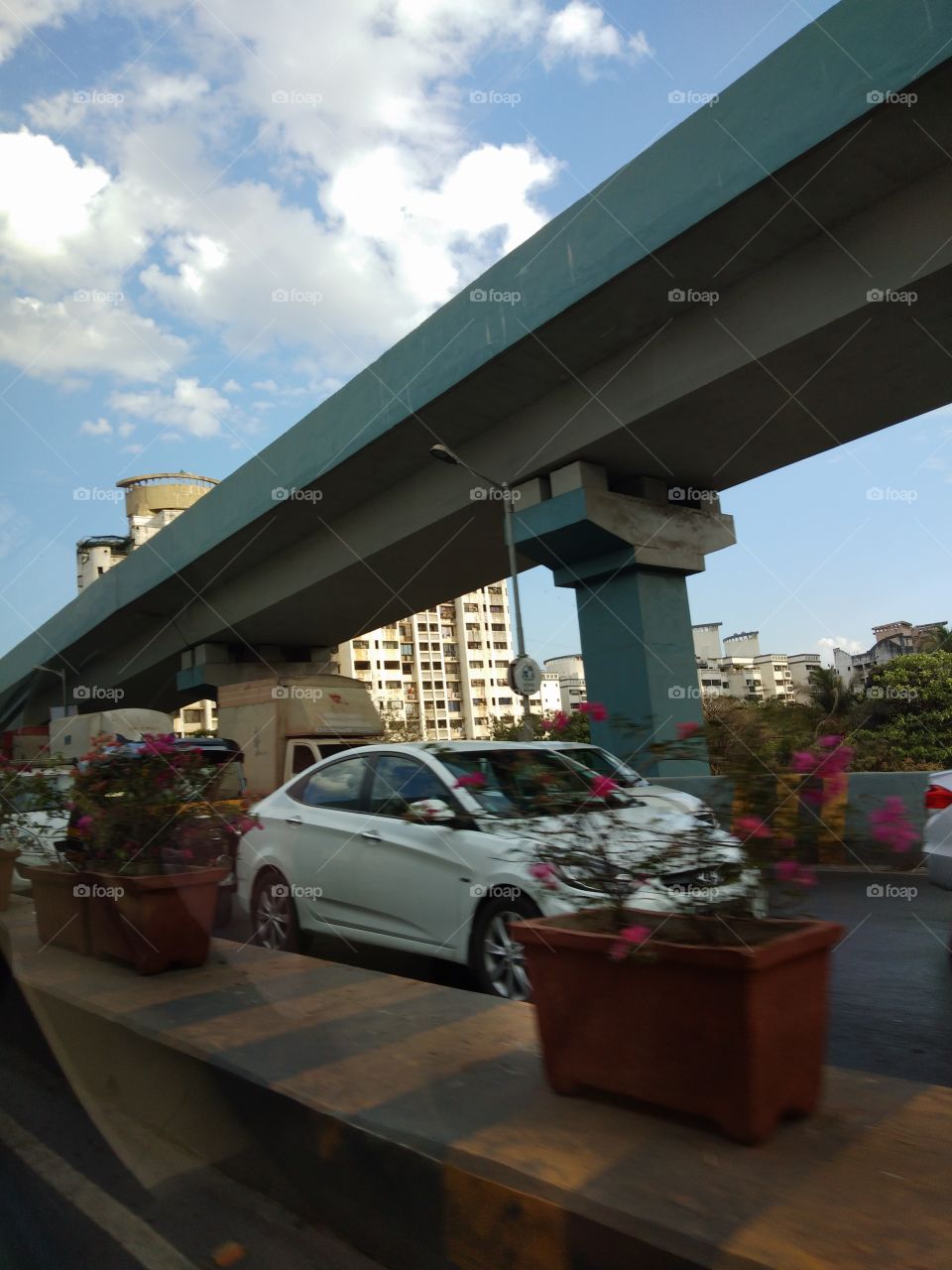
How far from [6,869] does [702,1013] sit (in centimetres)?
689

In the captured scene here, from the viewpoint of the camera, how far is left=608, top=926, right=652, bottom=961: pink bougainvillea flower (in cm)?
265

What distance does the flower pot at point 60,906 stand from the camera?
18.7ft

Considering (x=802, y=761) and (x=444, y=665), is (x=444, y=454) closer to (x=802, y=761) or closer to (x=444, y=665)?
(x=802, y=761)

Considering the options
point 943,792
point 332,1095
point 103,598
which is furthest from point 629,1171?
point 103,598

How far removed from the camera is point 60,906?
19.4 feet

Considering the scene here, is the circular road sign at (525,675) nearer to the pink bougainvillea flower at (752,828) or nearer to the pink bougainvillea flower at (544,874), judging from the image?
the pink bougainvillea flower at (544,874)

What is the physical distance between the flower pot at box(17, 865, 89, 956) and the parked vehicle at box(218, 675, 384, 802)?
9.64 meters

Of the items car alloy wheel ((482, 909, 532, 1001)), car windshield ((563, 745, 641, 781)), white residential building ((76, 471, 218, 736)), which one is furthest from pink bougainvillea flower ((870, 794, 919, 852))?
white residential building ((76, 471, 218, 736))

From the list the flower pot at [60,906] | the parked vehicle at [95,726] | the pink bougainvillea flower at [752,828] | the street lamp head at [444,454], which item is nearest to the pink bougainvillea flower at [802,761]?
the pink bougainvillea flower at [752,828]

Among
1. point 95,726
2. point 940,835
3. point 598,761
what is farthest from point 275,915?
point 95,726

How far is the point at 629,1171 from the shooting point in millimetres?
2475

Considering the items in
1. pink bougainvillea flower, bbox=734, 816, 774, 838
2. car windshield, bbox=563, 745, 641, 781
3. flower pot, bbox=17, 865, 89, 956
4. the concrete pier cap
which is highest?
the concrete pier cap

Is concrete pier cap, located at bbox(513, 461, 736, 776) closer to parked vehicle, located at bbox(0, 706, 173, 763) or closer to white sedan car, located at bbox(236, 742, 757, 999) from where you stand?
white sedan car, located at bbox(236, 742, 757, 999)

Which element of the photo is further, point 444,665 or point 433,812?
point 444,665
